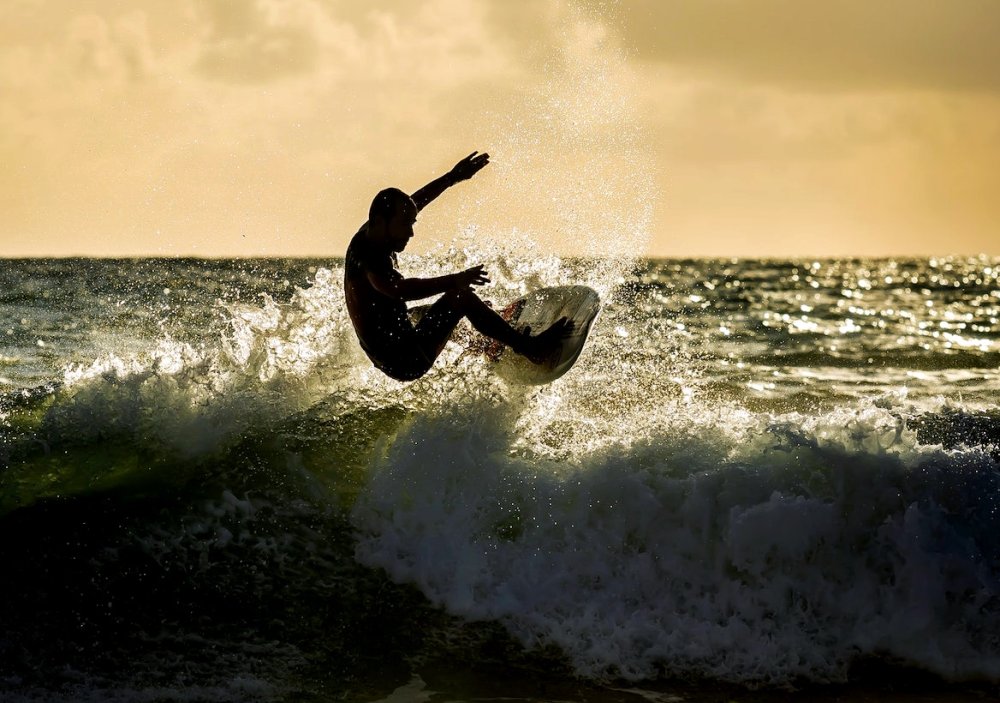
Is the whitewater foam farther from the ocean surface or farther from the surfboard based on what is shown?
the surfboard

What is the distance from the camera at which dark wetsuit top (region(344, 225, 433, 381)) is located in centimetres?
788

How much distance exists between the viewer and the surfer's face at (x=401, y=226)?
781 cm

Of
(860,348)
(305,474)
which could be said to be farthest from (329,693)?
(860,348)

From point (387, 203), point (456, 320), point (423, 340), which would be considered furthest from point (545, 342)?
point (387, 203)

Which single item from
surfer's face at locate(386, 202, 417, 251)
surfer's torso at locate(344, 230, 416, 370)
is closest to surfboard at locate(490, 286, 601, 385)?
surfer's torso at locate(344, 230, 416, 370)

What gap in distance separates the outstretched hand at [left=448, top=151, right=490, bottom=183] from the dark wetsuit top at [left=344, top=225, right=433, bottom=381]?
40.2 inches

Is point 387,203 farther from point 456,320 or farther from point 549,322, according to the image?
point 549,322

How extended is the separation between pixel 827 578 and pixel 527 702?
2344 mm

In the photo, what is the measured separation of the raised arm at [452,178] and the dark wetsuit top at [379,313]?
730 millimetres

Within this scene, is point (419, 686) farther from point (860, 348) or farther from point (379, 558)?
point (860, 348)

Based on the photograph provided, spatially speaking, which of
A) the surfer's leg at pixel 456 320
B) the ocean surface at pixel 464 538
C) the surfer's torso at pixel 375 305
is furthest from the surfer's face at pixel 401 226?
the ocean surface at pixel 464 538

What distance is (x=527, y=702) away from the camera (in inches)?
246

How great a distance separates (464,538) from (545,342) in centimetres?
175

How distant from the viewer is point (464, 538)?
25.0 feet
